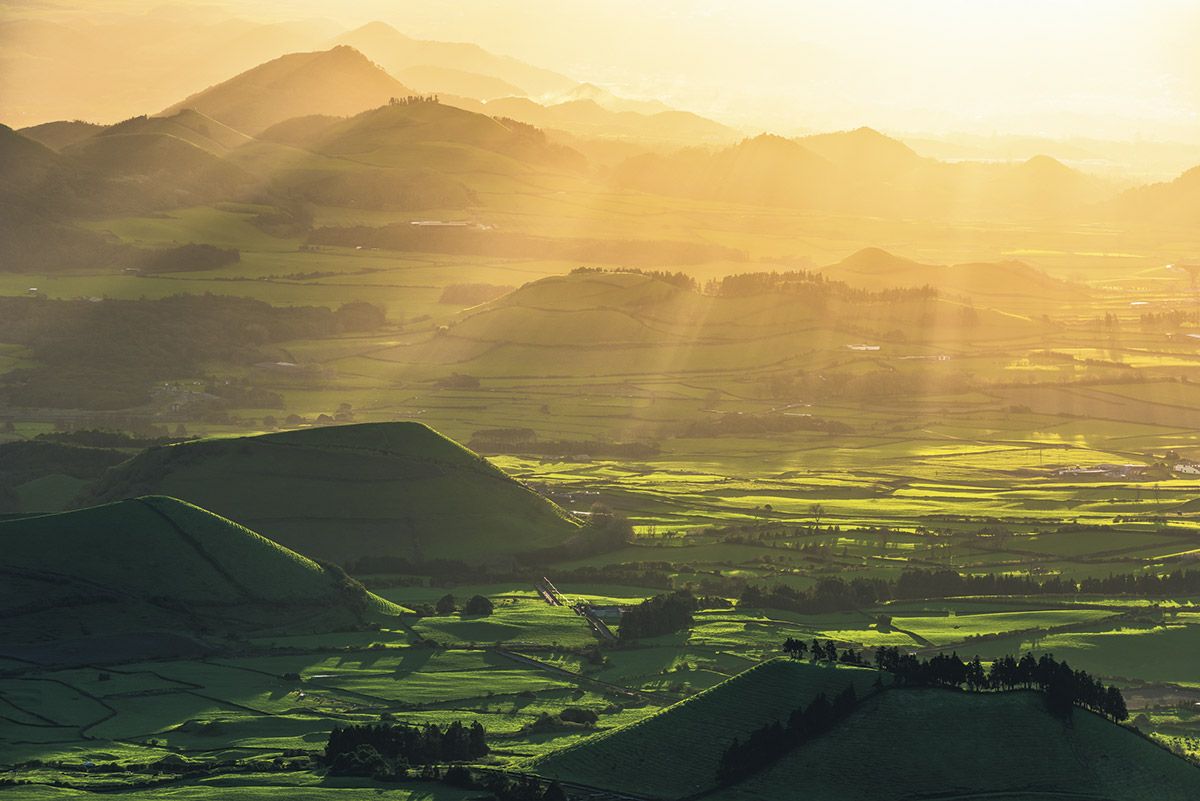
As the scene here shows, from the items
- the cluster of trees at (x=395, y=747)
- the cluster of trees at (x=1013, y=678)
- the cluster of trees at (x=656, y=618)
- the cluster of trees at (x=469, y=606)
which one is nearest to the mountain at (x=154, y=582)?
the cluster of trees at (x=469, y=606)

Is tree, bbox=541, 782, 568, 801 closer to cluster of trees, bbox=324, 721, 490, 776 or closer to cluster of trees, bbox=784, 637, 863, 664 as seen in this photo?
cluster of trees, bbox=324, 721, 490, 776

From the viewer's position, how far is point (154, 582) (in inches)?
3812

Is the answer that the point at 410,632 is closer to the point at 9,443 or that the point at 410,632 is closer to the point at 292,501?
the point at 292,501

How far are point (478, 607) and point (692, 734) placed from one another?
34054 millimetres

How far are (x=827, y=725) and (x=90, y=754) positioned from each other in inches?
1118

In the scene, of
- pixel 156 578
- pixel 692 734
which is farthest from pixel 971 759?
pixel 156 578

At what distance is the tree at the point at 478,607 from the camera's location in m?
99.7

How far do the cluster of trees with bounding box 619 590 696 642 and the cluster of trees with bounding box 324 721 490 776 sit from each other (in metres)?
21.8

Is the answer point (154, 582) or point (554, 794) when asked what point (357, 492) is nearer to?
point (154, 582)

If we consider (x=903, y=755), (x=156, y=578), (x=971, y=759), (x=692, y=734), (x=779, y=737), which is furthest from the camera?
A: (x=156, y=578)

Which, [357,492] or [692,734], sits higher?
[357,492]

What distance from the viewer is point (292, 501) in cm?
12131

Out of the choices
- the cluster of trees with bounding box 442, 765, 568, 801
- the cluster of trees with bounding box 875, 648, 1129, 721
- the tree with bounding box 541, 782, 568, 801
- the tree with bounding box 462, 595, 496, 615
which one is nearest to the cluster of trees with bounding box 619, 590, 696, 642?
the tree with bounding box 462, 595, 496, 615

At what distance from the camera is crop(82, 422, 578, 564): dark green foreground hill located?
11825cm
